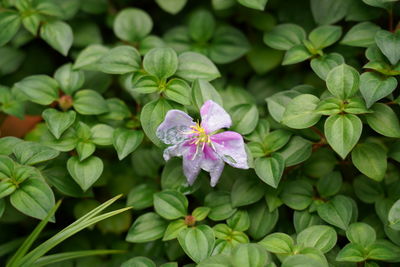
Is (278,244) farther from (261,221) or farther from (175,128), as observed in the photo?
(175,128)

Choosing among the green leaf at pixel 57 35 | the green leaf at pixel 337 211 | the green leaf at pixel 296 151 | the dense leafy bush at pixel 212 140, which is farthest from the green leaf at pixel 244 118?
the green leaf at pixel 57 35

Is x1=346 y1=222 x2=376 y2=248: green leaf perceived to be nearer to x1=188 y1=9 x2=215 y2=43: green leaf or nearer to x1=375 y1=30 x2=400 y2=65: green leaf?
x1=375 y1=30 x2=400 y2=65: green leaf

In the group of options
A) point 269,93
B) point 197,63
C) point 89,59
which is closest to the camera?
point 197,63

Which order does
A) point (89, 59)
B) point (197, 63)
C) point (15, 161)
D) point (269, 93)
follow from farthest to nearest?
1. point (269, 93)
2. point (89, 59)
3. point (197, 63)
4. point (15, 161)

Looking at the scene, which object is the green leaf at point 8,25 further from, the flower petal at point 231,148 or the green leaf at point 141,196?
the flower petal at point 231,148

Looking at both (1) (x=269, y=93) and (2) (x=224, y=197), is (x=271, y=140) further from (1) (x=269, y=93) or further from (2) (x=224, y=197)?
(1) (x=269, y=93)

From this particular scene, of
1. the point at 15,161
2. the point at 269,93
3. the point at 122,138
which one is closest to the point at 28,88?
the point at 15,161

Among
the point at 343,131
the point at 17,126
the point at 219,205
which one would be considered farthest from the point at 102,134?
the point at 343,131
